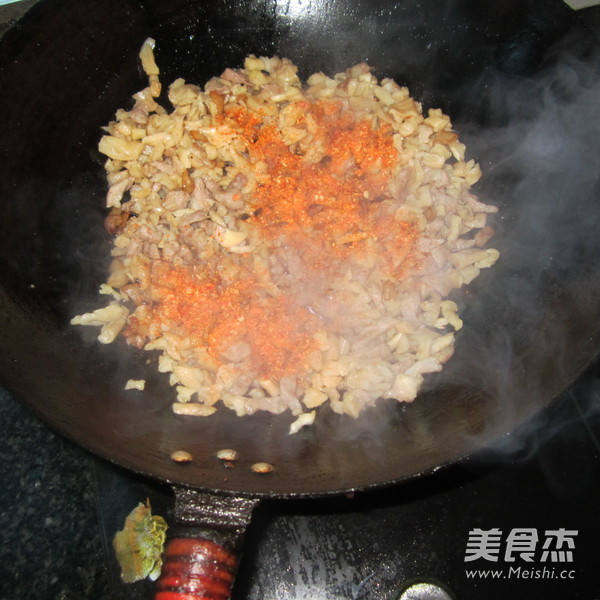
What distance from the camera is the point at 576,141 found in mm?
2277

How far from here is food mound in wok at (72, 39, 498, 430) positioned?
2201 millimetres

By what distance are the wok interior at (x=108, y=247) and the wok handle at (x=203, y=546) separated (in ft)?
0.21

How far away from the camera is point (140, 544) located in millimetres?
2281

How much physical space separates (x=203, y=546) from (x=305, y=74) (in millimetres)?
2463

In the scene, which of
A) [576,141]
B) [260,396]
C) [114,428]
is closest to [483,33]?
[576,141]

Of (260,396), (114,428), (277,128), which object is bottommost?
(260,396)

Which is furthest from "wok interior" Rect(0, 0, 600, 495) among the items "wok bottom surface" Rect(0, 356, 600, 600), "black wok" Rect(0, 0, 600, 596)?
"wok bottom surface" Rect(0, 356, 600, 600)

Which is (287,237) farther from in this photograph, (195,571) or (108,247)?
(195,571)

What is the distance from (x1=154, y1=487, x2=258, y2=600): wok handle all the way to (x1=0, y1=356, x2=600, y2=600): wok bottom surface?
844 mm

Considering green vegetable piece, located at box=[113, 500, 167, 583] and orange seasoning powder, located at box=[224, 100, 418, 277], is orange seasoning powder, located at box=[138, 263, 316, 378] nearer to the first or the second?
orange seasoning powder, located at box=[224, 100, 418, 277]

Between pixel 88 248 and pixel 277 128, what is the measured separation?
1.15m

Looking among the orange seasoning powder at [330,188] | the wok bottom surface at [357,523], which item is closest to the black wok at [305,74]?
the orange seasoning powder at [330,188]

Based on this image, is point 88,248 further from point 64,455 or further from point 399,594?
point 399,594

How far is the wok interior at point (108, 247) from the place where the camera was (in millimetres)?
1782
